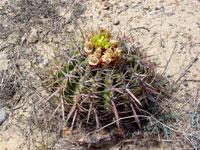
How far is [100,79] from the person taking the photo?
1974 millimetres

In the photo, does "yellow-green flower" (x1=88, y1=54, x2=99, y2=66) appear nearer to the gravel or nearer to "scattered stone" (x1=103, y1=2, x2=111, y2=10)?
the gravel

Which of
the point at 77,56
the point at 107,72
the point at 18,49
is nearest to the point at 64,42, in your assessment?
the point at 18,49

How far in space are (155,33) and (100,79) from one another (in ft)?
6.15

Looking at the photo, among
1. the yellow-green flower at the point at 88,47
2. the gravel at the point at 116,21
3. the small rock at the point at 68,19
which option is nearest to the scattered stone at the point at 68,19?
the small rock at the point at 68,19

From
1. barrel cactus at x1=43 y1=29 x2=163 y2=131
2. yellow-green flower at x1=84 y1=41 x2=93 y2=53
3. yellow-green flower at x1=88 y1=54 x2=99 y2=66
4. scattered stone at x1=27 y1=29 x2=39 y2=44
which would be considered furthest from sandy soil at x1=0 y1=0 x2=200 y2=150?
yellow-green flower at x1=88 y1=54 x2=99 y2=66

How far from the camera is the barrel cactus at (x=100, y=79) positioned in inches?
78.6

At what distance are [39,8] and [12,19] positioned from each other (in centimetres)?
48

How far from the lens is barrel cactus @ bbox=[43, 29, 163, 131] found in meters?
2.00

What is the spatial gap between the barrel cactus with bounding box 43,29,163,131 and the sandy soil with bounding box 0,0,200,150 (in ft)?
2.47

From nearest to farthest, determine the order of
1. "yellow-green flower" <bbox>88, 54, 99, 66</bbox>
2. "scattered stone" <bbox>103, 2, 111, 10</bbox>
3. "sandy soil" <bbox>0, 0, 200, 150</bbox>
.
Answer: "yellow-green flower" <bbox>88, 54, 99, 66</bbox>
"sandy soil" <bbox>0, 0, 200, 150</bbox>
"scattered stone" <bbox>103, 2, 111, 10</bbox>

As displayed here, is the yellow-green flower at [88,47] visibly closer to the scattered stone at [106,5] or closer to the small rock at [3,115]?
the small rock at [3,115]

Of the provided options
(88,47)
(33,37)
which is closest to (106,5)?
(33,37)

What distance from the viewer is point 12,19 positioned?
379cm

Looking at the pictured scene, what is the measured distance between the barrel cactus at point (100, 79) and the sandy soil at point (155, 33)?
0.75 m
